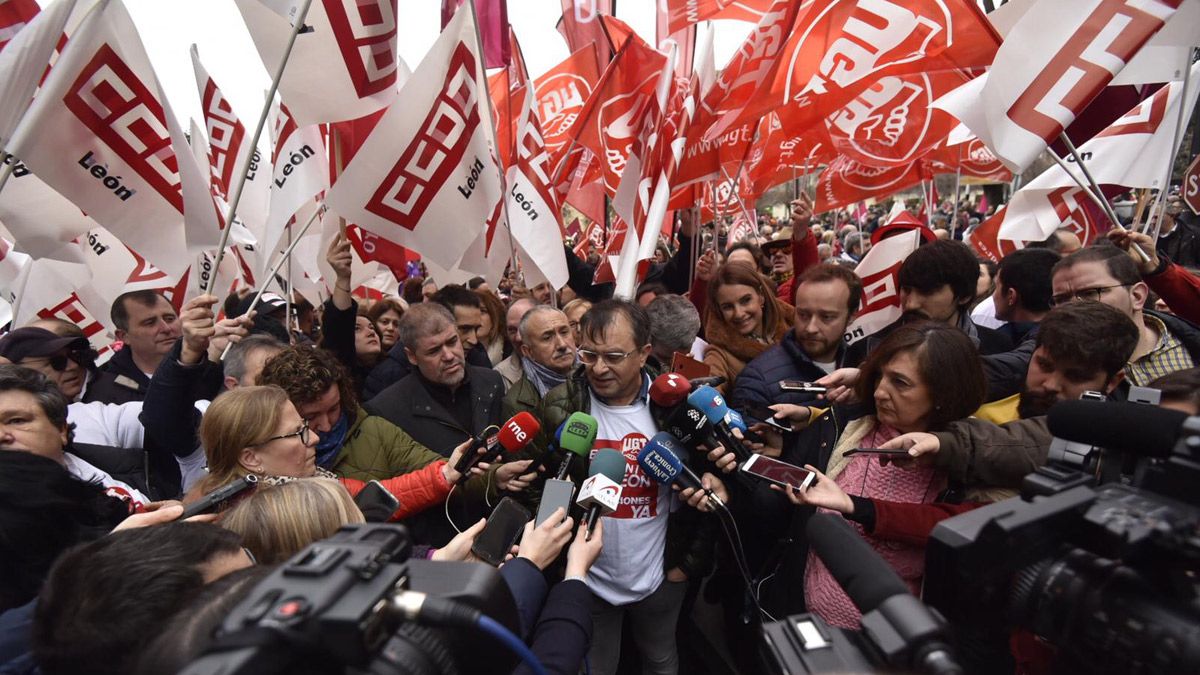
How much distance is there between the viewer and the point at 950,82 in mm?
4926

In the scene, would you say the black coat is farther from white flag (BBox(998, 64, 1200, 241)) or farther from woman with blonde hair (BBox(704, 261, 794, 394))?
white flag (BBox(998, 64, 1200, 241))

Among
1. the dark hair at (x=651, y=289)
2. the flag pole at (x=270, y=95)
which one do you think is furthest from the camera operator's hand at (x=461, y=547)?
the dark hair at (x=651, y=289)

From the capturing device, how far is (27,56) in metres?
2.29

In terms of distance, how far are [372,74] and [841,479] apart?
271 centimetres

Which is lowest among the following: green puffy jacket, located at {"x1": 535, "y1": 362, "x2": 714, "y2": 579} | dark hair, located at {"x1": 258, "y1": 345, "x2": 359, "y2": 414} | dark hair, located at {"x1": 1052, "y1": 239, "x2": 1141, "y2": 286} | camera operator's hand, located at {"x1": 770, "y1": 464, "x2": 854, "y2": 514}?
green puffy jacket, located at {"x1": 535, "y1": 362, "x2": 714, "y2": 579}

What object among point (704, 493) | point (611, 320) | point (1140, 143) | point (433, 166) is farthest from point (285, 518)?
point (1140, 143)

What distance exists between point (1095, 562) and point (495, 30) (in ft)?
16.3

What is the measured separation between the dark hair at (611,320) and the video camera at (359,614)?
1585 millimetres

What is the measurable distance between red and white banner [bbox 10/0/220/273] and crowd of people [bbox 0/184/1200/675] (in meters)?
0.62

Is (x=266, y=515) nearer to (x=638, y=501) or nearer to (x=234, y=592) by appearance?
(x=234, y=592)

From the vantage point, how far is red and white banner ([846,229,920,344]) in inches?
123

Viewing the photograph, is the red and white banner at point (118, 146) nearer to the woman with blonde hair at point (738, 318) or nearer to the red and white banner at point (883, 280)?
the woman with blonde hair at point (738, 318)

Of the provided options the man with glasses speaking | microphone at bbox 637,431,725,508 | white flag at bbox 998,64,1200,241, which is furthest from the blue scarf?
white flag at bbox 998,64,1200,241

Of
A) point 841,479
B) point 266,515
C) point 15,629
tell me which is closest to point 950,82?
point 841,479
